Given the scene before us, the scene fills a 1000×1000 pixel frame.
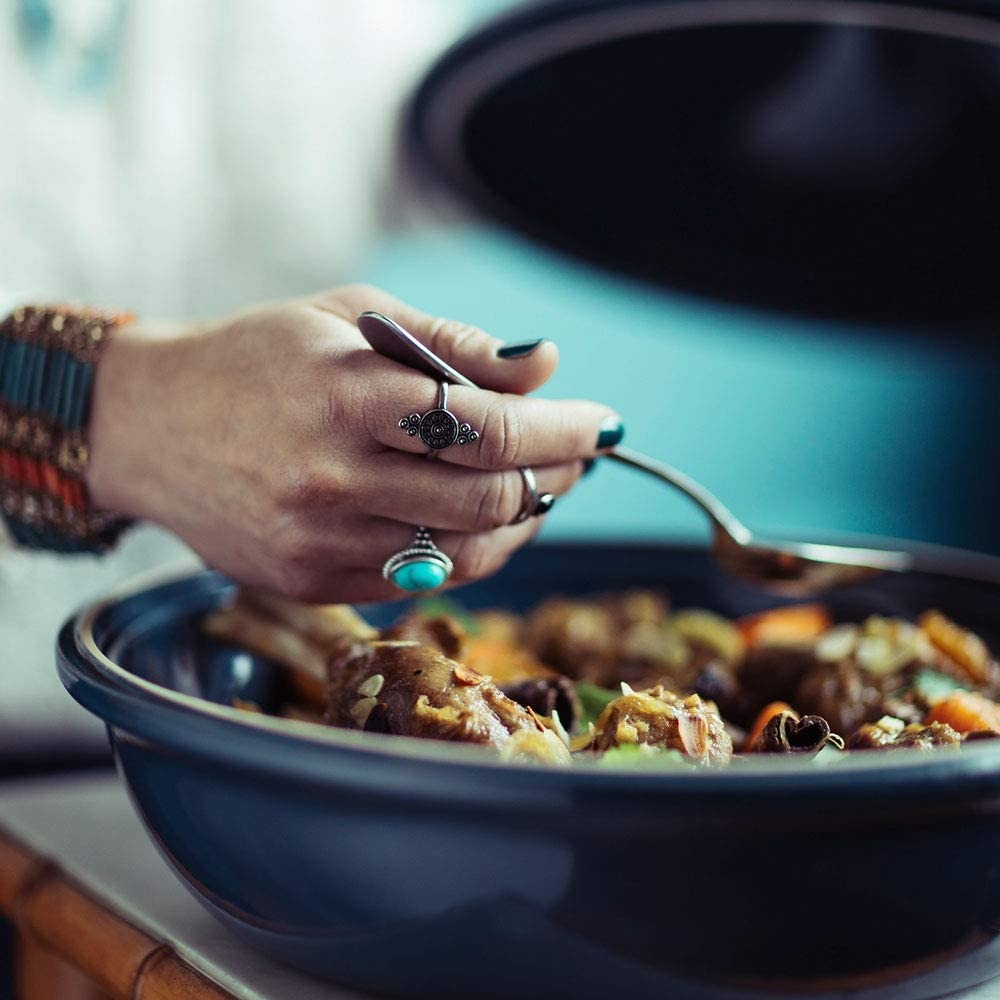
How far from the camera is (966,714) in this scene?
672mm

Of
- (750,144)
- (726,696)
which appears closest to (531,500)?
(726,696)

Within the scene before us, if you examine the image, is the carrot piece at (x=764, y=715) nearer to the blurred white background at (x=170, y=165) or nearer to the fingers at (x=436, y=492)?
the fingers at (x=436, y=492)

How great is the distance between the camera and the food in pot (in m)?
0.56

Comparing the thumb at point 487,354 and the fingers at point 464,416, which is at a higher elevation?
the thumb at point 487,354

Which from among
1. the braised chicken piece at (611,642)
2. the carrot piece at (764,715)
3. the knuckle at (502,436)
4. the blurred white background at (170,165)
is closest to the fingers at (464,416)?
the knuckle at (502,436)

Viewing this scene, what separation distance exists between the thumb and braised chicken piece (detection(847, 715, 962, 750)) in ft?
0.91

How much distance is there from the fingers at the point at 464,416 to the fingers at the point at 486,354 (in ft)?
0.06

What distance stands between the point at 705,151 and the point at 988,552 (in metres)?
1.54

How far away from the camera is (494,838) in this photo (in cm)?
43

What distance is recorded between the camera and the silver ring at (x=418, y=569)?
653 millimetres

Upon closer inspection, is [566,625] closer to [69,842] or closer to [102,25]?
[69,842]

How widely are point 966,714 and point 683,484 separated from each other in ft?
0.84

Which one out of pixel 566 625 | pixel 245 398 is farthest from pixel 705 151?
pixel 245 398

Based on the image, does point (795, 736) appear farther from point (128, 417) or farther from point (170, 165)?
point (170, 165)
